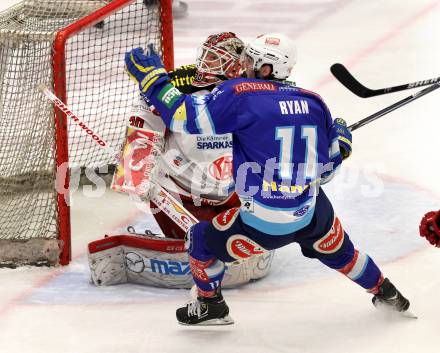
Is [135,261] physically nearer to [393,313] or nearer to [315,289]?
[315,289]

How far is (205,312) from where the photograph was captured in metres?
4.06

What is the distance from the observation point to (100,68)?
5.91m

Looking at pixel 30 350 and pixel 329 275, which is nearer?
pixel 30 350

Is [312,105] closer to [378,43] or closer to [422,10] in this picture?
[378,43]

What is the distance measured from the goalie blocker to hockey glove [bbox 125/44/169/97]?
879mm

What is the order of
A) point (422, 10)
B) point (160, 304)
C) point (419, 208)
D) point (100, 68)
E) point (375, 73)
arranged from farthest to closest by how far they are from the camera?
point (422, 10) → point (375, 73) → point (100, 68) → point (419, 208) → point (160, 304)

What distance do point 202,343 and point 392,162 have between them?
228 cm

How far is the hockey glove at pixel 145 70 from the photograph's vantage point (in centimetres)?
384

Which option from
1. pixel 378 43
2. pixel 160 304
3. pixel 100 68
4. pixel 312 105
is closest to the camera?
pixel 312 105

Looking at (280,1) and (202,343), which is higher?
(280,1)

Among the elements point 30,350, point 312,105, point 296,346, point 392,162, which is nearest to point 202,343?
point 296,346

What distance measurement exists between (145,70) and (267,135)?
0.50 m

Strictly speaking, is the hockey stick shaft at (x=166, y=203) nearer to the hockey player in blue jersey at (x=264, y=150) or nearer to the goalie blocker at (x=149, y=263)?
the goalie blocker at (x=149, y=263)

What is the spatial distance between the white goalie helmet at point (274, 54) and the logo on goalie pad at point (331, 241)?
0.59 m
